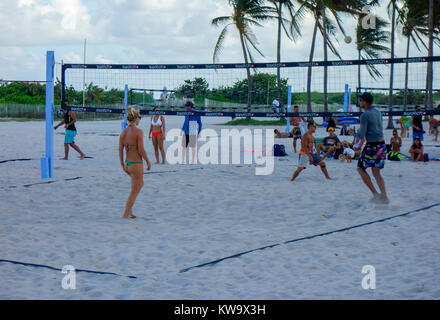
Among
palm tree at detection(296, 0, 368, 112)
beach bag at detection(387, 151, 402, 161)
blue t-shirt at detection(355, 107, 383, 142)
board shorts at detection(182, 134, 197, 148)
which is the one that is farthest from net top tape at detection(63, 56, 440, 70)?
palm tree at detection(296, 0, 368, 112)

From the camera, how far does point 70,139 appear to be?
34.2 ft

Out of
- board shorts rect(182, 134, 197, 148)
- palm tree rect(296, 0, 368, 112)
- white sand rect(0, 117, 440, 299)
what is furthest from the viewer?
palm tree rect(296, 0, 368, 112)

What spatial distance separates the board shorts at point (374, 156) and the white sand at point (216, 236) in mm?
504

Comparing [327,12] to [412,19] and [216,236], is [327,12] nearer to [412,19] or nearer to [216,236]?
[412,19]

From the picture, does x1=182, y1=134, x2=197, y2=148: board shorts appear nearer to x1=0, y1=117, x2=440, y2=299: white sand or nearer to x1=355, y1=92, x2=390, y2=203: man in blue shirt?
x1=0, y1=117, x2=440, y2=299: white sand

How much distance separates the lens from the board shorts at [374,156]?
627 cm

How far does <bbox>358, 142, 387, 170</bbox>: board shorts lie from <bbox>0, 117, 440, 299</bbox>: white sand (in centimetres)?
50

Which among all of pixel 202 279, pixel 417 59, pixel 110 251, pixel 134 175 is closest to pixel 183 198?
pixel 134 175

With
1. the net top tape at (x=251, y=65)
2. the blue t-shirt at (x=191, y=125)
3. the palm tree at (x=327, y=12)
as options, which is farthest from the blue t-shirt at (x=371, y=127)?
the palm tree at (x=327, y=12)

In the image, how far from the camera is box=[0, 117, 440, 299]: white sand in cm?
362

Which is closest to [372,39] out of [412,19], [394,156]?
[412,19]

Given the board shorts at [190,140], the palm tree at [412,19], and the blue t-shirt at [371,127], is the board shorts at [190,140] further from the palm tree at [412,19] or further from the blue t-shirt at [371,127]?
the palm tree at [412,19]

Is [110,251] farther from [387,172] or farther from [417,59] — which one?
[387,172]

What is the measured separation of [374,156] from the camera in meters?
6.28
